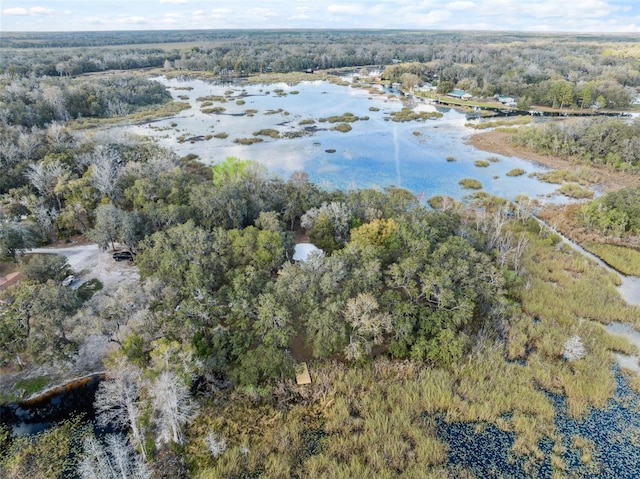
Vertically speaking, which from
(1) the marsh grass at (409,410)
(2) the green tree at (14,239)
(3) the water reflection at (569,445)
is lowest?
(3) the water reflection at (569,445)

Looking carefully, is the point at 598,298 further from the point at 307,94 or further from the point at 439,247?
the point at 307,94

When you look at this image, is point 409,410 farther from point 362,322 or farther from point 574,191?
point 574,191

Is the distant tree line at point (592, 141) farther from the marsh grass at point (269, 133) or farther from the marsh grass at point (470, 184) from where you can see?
the marsh grass at point (269, 133)

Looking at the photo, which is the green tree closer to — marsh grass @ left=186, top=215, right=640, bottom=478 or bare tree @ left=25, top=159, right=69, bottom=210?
bare tree @ left=25, top=159, right=69, bottom=210

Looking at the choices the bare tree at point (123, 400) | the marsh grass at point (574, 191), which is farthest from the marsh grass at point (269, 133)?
the bare tree at point (123, 400)

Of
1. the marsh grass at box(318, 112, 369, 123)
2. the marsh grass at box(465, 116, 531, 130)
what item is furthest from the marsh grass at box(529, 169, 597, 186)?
the marsh grass at box(318, 112, 369, 123)

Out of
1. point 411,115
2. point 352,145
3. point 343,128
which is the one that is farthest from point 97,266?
point 411,115
